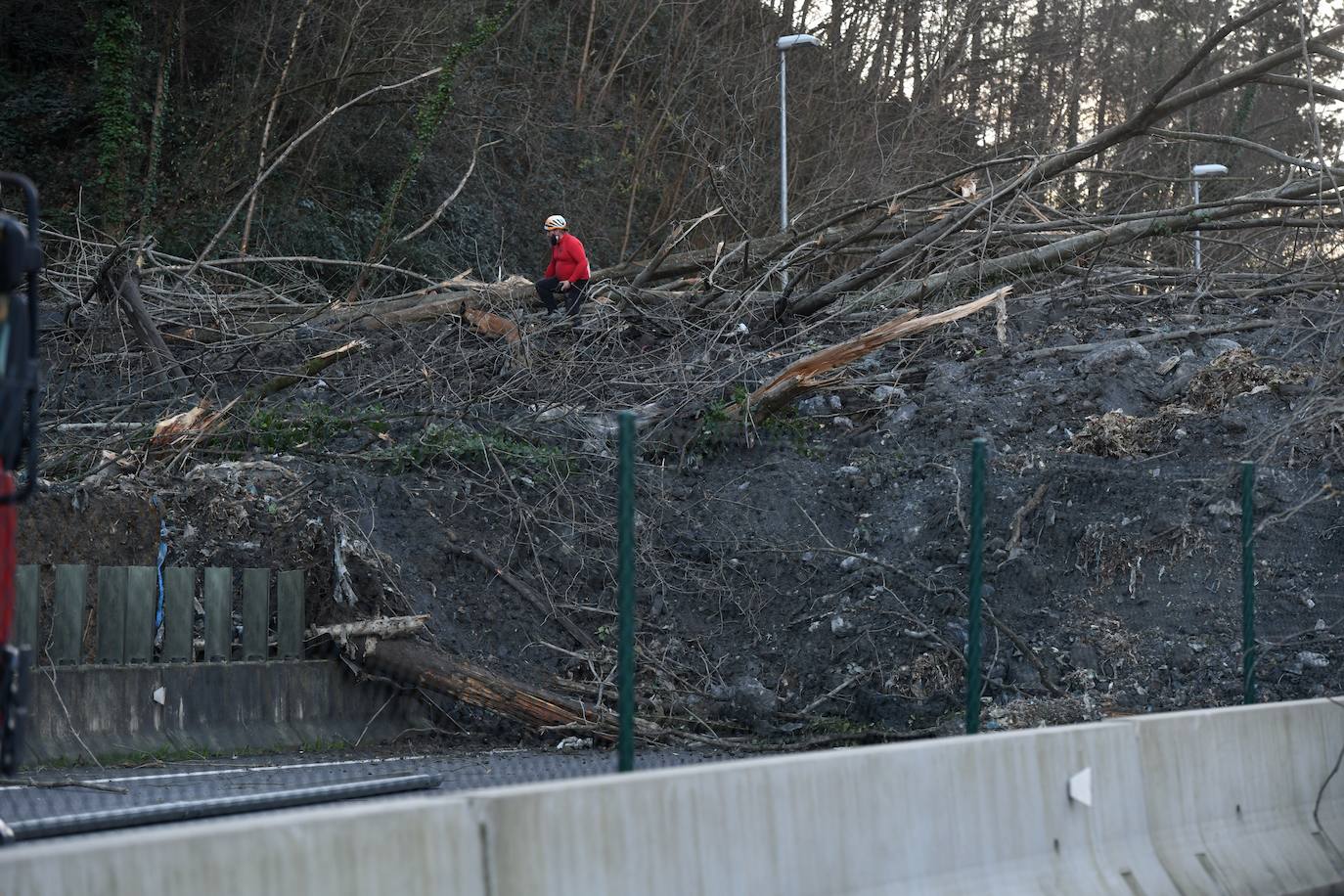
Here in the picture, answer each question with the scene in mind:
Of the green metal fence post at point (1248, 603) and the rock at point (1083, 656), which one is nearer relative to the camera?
the green metal fence post at point (1248, 603)

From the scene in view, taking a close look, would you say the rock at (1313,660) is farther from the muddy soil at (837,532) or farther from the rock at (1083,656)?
the rock at (1083,656)

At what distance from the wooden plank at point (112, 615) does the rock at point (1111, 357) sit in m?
9.80

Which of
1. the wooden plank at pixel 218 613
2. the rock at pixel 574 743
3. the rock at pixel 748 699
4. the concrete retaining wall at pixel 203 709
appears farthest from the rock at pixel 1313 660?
the wooden plank at pixel 218 613

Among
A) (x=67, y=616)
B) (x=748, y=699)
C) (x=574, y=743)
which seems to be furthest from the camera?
(x=748, y=699)

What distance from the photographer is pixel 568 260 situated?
57.2 ft

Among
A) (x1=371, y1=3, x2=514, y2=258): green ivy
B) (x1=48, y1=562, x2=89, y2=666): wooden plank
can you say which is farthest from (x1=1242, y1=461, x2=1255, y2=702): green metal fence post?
(x1=371, y1=3, x2=514, y2=258): green ivy

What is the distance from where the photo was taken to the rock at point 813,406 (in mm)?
14984

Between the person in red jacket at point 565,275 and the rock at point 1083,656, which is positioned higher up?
the person in red jacket at point 565,275

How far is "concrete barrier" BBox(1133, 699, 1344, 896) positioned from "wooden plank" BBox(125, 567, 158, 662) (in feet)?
22.9

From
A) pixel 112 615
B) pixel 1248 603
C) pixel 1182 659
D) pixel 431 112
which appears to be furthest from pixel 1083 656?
pixel 431 112

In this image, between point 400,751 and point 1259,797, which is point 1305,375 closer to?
point 1259,797

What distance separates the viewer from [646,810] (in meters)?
4.38

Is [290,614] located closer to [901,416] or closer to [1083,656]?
[1083,656]

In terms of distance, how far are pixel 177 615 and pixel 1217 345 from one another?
36.3ft
